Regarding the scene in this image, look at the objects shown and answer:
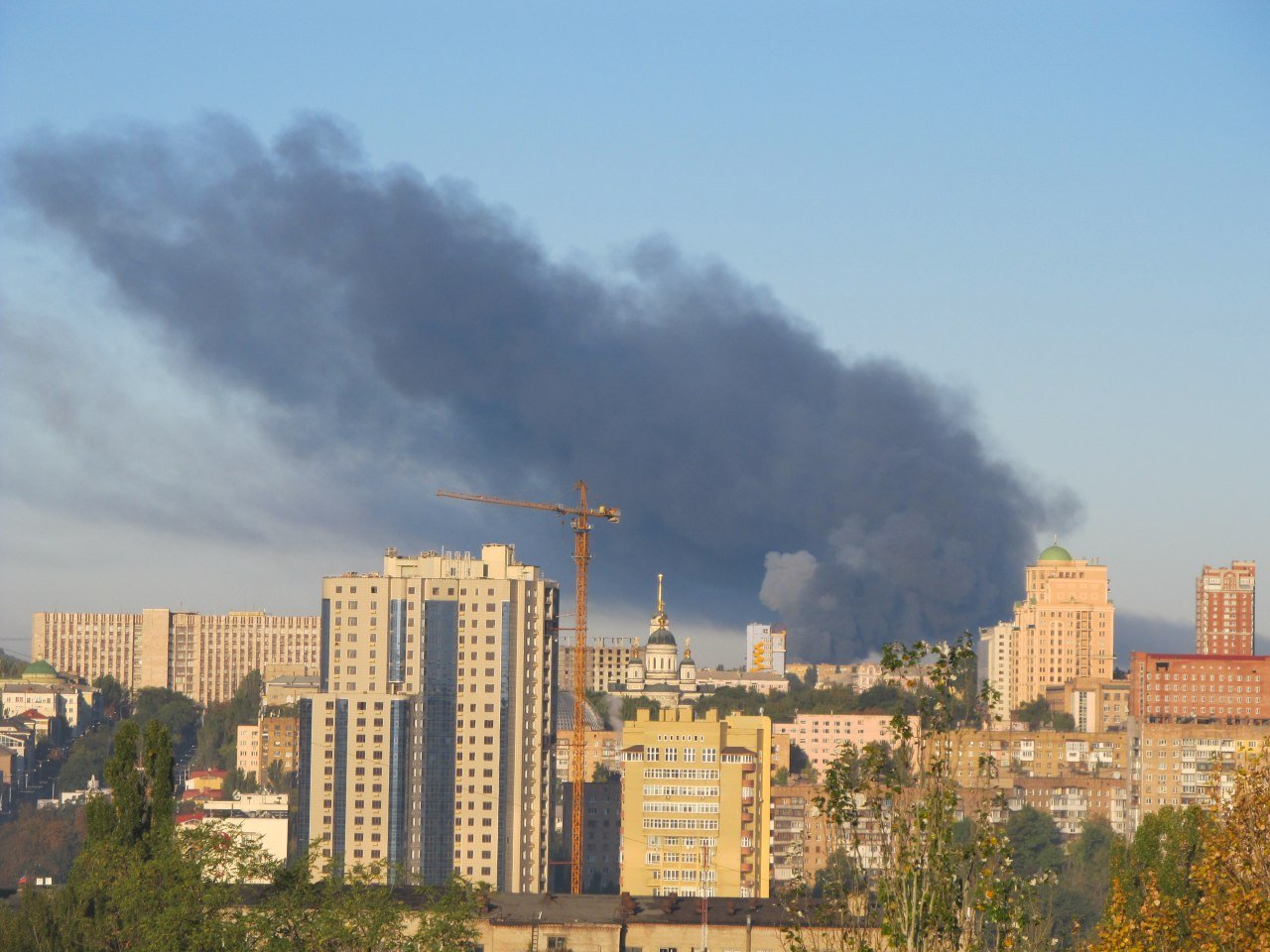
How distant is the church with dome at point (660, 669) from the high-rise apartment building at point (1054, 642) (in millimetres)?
17656

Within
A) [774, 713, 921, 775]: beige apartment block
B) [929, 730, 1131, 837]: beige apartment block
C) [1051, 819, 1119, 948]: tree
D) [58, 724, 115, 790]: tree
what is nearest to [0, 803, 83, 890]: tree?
[58, 724, 115, 790]: tree

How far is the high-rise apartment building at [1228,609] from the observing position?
443ft

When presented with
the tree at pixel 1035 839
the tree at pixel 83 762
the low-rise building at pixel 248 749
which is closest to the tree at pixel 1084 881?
the tree at pixel 1035 839

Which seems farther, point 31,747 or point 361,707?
point 31,747

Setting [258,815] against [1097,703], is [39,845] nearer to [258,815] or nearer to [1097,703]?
[258,815]

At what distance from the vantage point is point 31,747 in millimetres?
110312

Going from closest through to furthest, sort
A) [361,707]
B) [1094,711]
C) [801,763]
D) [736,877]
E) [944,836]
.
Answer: [944,836]
[736,877]
[361,707]
[801,763]
[1094,711]

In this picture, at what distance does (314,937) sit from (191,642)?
11738 centimetres

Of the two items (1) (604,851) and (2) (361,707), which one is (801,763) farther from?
(2) (361,707)

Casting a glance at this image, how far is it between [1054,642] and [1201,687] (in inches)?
1121

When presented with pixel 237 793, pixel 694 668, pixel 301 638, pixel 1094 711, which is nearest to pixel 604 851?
pixel 237 793

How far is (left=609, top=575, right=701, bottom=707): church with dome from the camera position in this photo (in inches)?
5064

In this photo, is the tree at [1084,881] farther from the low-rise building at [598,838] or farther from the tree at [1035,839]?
the low-rise building at [598,838]

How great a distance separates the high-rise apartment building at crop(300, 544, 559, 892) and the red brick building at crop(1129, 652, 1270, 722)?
1565 inches
